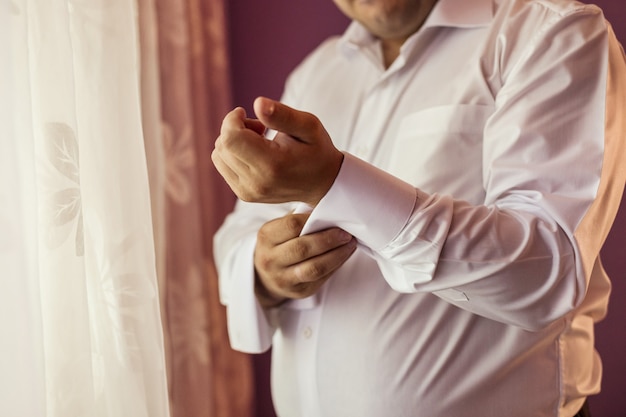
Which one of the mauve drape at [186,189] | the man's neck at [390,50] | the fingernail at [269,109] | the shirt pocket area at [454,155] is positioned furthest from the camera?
the mauve drape at [186,189]

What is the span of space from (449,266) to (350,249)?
134 mm

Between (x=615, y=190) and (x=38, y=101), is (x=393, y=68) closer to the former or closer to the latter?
(x=615, y=190)

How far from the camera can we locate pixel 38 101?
742 mm

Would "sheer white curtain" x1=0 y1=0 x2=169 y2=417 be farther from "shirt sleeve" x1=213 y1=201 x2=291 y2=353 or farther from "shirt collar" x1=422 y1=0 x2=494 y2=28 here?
"shirt collar" x1=422 y1=0 x2=494 y2=28

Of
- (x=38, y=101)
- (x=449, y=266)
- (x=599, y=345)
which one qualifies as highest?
(x=38, y=101)

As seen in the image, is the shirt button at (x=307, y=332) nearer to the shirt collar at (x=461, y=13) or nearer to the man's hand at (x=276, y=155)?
the man's hand at (x=276, y=155)

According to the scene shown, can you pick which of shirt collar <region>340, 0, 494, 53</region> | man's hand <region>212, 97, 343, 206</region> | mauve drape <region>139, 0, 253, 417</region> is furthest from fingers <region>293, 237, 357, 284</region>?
mauve drape <region>139, 0, 253, 417</region>

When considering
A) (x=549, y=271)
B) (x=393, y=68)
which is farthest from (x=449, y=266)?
(x=393, y=68)

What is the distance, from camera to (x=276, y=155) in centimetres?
66

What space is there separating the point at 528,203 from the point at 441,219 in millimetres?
134

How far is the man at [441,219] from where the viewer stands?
2.48 feet

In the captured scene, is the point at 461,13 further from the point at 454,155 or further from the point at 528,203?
the point at 528,203

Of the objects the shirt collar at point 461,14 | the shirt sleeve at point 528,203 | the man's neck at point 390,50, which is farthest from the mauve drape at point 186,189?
the shirt sleeve at point 528,203

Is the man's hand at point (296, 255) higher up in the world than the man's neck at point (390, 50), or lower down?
lower down
